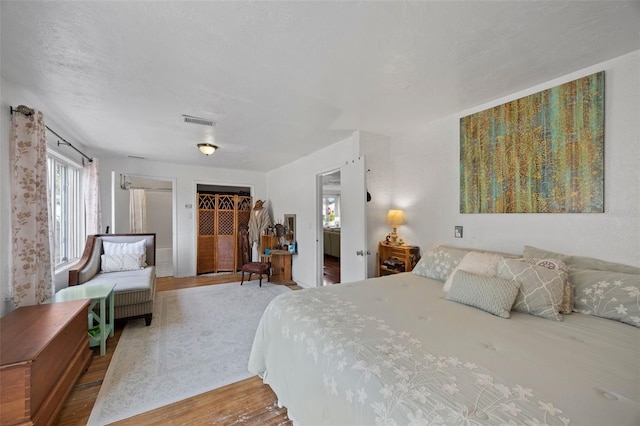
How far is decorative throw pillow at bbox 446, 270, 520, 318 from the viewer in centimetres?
149

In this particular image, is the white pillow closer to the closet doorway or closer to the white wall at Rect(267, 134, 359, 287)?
the closet doorway

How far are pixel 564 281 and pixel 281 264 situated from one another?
4132 millimetres

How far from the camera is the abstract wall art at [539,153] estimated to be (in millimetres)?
1743

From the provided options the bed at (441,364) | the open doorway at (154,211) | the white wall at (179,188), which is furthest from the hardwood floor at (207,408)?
the open doorway at (154,211)

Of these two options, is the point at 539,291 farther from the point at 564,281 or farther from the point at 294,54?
the point at 294,54

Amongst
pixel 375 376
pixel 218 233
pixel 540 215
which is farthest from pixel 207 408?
pixel 218 233

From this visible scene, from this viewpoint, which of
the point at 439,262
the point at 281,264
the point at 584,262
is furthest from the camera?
the point at 281,264

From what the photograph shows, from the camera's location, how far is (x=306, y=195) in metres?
4.29

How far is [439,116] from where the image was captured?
267cm

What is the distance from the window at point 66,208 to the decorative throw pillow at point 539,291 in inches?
180

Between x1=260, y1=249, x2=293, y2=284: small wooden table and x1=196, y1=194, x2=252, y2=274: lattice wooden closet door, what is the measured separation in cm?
107

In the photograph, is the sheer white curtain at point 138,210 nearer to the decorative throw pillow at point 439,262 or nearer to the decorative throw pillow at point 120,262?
the decorative throw pillow at point 120,262

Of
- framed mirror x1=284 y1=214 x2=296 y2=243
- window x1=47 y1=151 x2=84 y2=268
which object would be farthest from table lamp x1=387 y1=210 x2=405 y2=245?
window x1=47 y1=151 x2=84 y2=268

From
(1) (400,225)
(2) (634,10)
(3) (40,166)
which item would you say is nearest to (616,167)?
(2) (634,10)
